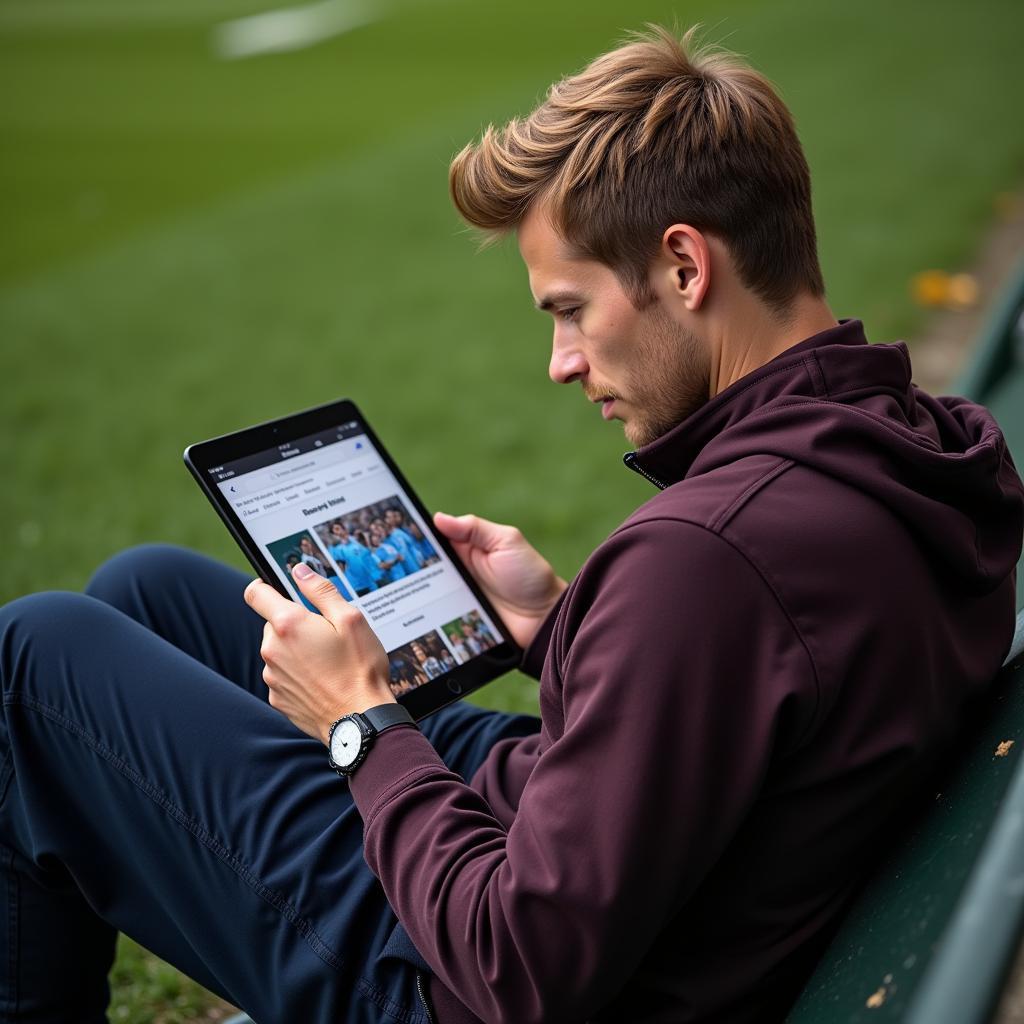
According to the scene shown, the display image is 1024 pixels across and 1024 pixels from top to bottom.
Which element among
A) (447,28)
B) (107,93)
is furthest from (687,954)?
(447,28)

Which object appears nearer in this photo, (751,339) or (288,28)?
(751,339)

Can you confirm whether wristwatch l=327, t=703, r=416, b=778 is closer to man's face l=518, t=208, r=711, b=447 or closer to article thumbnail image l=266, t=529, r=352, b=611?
article thumbnail image l=266, t=529, r=352, b=611

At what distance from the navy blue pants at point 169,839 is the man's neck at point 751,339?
2.53 ft

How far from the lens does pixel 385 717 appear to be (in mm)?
1718

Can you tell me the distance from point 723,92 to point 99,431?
526 cm

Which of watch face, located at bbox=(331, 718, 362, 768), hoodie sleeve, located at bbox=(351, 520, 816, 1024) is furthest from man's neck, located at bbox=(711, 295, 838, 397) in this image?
watch face, located at bbox=(331, 718, 362, 768)

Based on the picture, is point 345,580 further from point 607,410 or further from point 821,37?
point 821,37

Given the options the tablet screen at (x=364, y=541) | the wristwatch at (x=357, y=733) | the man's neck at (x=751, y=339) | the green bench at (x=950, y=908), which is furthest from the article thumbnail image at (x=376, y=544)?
the green bench at (x=950, y=908)

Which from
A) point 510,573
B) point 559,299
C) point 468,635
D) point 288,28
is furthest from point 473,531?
point 288,28

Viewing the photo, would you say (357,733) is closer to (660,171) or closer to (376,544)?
(376,544)

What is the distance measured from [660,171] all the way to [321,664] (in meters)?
0.79

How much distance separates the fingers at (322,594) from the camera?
72.8 inches

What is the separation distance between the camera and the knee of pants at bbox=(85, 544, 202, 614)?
2.41 metres

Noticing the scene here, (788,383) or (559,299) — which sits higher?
(559,299)
